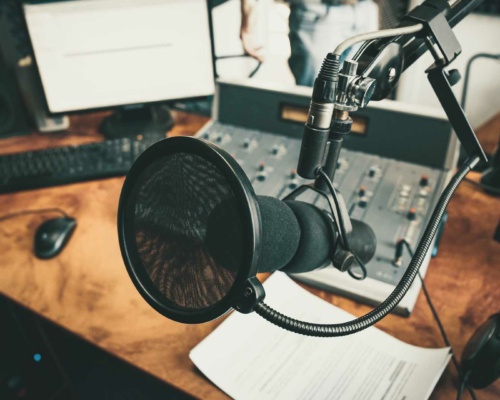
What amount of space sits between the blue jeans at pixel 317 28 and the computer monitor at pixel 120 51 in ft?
2.55

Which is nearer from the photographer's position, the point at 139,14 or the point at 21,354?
the point at 139,14

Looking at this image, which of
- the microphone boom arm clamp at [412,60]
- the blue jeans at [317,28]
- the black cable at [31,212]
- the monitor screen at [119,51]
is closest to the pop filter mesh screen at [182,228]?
the microphone boom arm clamp at [412,60]

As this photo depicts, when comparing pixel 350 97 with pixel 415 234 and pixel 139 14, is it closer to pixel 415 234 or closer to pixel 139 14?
pixel 415 234

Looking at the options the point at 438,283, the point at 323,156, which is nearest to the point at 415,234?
the point at 438,283

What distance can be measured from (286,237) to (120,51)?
87cm

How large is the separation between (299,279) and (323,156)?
37 cm

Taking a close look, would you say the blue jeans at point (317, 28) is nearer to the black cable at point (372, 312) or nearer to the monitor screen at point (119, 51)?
the monitor screen at point (119, 51)

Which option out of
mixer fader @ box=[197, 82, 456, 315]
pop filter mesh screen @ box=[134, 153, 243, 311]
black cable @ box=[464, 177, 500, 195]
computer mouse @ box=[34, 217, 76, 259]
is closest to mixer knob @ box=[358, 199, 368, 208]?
mixer fader @ box=[197, 82, 456, 315]

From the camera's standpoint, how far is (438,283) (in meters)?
0.80

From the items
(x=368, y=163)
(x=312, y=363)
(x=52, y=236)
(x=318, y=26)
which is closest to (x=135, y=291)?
(x=52, y=236)

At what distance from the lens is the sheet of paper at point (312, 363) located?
2.03ft

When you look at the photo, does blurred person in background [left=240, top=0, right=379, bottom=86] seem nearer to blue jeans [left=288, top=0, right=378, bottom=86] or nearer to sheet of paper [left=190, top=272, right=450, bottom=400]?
blue jeans [left=288, top=0, right=378, bottom=86]

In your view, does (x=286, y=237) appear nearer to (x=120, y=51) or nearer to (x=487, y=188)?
(x=487, y=188)

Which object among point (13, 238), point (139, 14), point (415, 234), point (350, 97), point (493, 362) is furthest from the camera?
point (139, 14)
